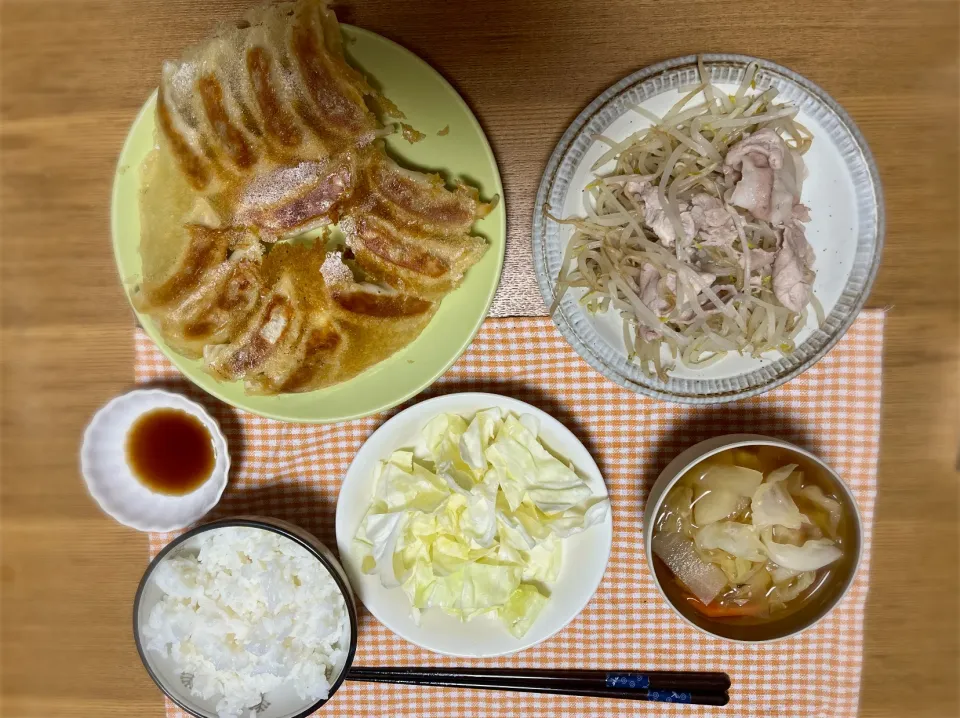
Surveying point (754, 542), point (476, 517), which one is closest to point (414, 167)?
point (476, 517)

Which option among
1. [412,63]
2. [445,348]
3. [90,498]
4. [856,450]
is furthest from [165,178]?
[856,450]

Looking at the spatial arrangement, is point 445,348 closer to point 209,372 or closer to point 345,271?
point 345,271

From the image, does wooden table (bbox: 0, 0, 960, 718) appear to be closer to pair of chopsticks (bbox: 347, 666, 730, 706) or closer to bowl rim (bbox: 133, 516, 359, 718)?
bowl rim (bbox: 133, 516, 359, 718)

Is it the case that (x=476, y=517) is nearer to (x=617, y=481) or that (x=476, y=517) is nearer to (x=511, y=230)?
(x=617, y=481)

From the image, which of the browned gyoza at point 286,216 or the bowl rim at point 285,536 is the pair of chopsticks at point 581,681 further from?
the browned gyoza at point 286,216

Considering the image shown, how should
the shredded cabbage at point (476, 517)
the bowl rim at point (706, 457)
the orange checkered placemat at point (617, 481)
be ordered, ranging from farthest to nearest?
the orange checkered placemat at point (617, 481), the shredded cabbage at point (476, 517), the bowl rim at point (706, 457)

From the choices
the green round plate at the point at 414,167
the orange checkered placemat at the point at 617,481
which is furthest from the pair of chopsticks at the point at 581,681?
the green round plate at the point at 414,167

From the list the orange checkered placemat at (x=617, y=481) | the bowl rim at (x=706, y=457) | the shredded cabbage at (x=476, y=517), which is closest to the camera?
the bowl rim at (x=706, y=457)

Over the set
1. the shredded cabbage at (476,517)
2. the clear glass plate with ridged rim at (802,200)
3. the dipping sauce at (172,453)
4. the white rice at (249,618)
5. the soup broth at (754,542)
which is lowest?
the white rice at (249,618)
